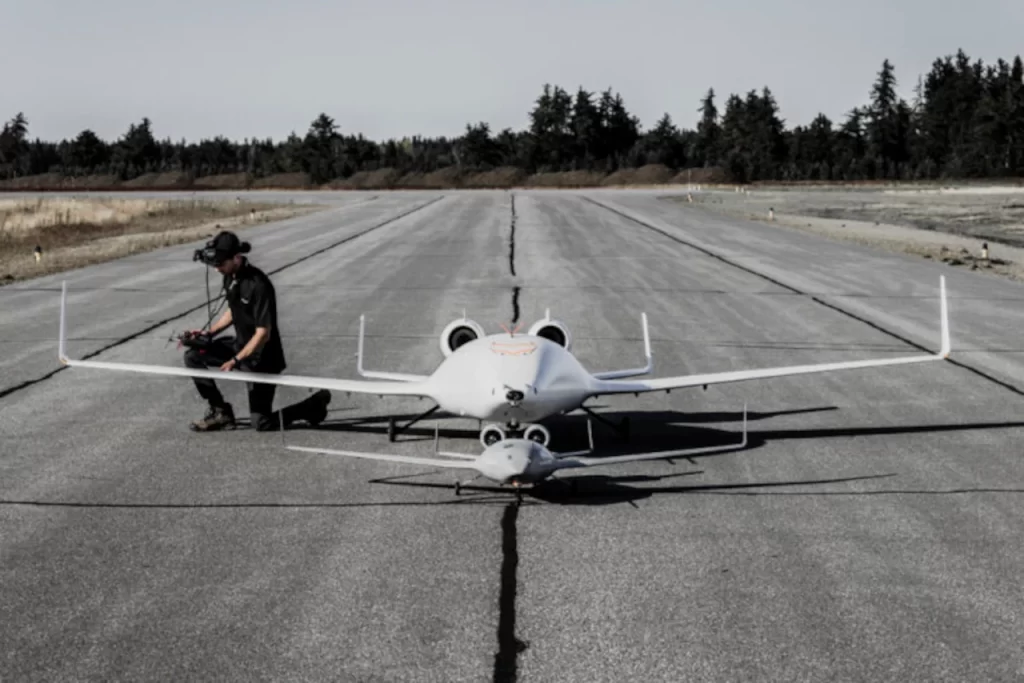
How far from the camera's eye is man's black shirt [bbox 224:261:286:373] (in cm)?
1484

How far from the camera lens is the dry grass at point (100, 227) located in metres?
45.8

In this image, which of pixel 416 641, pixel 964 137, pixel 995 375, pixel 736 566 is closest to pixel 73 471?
pixel 416 641

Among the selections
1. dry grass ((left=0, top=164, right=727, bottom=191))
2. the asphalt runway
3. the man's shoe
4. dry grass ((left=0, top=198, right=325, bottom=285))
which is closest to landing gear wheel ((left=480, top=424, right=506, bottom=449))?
the asphalt runway

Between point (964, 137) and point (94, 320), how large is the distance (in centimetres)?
19181

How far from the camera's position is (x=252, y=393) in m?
15.1

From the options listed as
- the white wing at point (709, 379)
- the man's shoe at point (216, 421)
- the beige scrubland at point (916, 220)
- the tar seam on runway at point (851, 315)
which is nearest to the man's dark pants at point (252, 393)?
the man's shoe at point (216, 421)

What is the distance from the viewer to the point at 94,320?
2708 centimetres

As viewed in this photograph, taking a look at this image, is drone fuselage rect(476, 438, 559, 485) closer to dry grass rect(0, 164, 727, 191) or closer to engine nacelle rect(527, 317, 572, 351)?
engine nacelle rect(527, 317, 572, 351)

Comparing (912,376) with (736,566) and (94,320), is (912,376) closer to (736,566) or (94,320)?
(736,566)

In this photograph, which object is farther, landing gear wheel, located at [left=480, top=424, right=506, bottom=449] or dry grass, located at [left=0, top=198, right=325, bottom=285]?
dry grass, located at [left=0, top=198, right=325, bottom=285]

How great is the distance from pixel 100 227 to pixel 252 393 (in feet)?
189

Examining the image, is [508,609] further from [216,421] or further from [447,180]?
[447,180]

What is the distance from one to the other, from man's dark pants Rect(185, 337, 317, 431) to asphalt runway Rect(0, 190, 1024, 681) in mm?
279

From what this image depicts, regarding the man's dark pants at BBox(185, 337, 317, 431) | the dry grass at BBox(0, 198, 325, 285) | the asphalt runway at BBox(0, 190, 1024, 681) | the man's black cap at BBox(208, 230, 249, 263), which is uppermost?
the man's black cap at BBox(208, 230, 249, 263)
